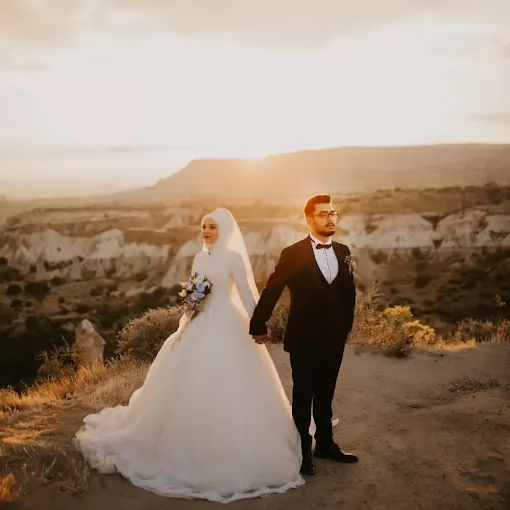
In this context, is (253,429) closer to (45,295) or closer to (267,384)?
(267,384)

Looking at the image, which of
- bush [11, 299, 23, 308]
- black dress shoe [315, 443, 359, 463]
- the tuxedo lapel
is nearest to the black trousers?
black dress shoe [315, 443, 359, 463]

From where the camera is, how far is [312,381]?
482cm

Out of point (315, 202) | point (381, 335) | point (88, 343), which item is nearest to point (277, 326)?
point (381, 335)

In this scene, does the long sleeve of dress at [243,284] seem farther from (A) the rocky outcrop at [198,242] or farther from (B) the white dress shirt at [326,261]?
(A) the rocky outcrop at [198,242]

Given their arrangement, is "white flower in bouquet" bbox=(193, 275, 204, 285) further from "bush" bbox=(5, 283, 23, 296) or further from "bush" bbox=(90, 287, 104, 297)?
"bush" bbox=(5, 283, 23, 296)

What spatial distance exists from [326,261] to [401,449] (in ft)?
6.63

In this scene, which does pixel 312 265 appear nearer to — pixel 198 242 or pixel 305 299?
pixel 305 299

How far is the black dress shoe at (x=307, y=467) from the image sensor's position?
15.6 feet

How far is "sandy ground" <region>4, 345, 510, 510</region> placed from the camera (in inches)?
172

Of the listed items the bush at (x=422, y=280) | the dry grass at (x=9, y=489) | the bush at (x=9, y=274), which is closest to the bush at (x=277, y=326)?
the dry grass at (x=9, y=489)

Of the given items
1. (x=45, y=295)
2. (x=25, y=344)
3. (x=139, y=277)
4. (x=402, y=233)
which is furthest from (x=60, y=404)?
(x=402, y=233)

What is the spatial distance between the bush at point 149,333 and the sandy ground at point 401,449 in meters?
2.76

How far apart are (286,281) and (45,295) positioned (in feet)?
128

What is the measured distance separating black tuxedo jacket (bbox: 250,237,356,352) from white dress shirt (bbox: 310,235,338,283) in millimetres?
32
